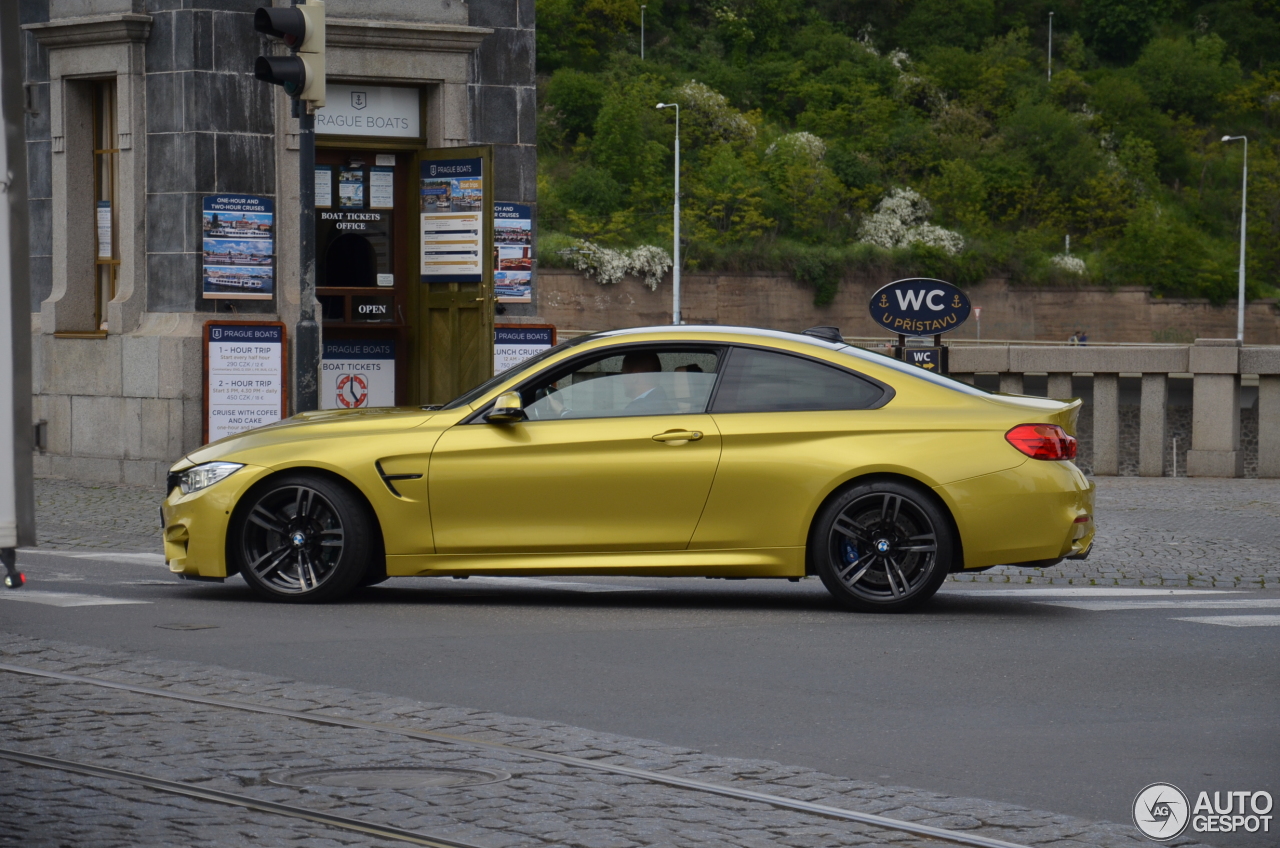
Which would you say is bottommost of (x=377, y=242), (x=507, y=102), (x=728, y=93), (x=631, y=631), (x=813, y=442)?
(x=631, y=631)

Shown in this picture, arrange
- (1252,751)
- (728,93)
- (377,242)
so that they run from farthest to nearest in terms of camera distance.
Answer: (728,93)
(377,242)
(1252,751)

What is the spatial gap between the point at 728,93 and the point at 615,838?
9443 cm

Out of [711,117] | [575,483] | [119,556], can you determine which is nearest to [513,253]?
[119,556]

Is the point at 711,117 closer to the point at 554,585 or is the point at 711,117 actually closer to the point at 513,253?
the point at 513,253

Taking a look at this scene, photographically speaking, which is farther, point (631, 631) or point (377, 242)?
point (377, 242)

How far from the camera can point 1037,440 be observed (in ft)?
29.7

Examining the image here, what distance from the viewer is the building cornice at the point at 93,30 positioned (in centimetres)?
1715

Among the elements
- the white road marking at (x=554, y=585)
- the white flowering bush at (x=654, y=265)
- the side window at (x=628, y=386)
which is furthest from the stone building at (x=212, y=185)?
the white flowering bush at (x=654, y=265)

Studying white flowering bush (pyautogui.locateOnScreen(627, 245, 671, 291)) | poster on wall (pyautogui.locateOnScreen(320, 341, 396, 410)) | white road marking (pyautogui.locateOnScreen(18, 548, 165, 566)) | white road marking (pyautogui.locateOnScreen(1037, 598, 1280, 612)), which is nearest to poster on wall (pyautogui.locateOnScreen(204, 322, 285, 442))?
poster on wall (pyautogui.locateOnScreen(320, 341, 396, 410))

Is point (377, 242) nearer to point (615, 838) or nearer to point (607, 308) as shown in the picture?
point (615, 838)

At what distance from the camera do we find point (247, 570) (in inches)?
369

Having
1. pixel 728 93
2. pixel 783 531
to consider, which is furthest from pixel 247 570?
pixel 728 93

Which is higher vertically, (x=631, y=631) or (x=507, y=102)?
Answer: (x=507, y=102)

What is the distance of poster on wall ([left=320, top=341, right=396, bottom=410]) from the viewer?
59.9 ft
